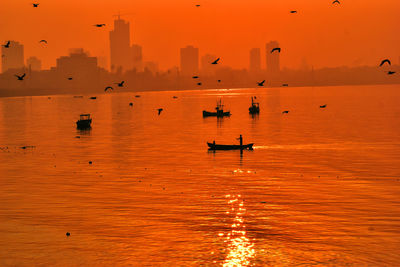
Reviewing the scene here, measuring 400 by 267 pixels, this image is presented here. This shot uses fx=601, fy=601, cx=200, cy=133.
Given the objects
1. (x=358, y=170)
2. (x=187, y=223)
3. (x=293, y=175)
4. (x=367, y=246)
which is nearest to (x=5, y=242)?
(x=187, y=223)

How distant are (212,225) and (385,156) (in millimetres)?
46851

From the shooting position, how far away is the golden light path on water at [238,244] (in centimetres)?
3396

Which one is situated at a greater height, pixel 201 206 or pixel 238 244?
pixel 201 206

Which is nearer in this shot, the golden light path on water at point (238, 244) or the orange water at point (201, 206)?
the golden light path on water at point (238, 244)

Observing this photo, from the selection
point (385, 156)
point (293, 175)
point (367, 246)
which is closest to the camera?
point (367, 246)

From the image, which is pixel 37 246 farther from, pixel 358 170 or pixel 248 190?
pixel 358 170

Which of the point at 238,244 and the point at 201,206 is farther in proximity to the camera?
the point at 201,206

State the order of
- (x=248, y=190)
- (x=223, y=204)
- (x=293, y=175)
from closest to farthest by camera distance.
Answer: (x=223, y=204) → (x=248, y=190) → (x=293, y=175)

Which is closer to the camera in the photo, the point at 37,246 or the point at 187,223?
the point at 37,246

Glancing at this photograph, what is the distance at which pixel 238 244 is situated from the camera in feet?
122

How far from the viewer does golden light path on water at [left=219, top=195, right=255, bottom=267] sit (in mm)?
33963

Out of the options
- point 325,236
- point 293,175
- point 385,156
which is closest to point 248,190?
point 293,175

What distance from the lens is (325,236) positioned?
38.8 metres

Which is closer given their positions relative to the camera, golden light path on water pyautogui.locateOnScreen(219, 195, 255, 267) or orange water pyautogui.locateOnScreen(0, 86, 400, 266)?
golden light path on water pyautogui.locateOnScreen(219, 195, 255, 267)
